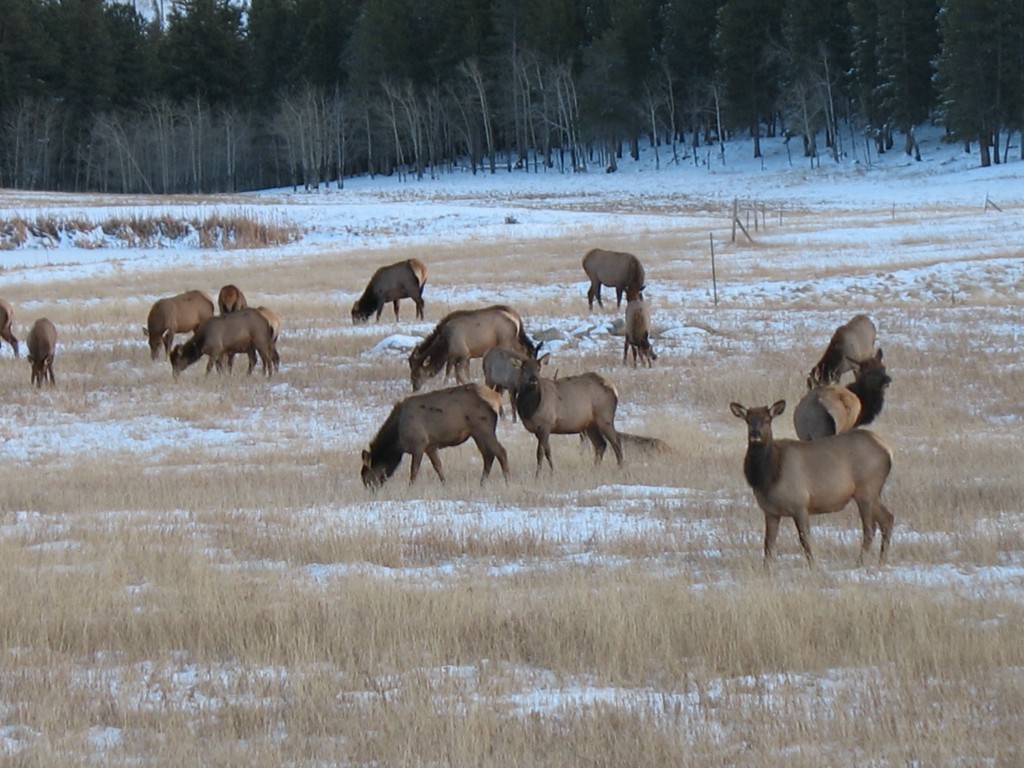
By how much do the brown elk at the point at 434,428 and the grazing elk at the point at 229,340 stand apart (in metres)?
8.37

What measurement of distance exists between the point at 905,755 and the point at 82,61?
350ft

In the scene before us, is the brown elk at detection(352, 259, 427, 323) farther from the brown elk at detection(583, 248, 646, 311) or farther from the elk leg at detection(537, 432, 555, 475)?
the elk leg at detection(537, 432, 555, 475)

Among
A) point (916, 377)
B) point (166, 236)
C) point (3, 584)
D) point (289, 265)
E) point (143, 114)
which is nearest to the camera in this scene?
point (3, 584)

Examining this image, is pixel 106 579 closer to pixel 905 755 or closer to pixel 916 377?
pixel 905 755

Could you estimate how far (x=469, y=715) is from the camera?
6.08 metres

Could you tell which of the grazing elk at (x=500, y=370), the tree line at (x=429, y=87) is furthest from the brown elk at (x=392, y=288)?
the tree line at (x=429, y=87)

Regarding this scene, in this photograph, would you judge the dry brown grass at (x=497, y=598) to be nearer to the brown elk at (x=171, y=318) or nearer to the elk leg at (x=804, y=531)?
the elk leg at (x=804, y=531)

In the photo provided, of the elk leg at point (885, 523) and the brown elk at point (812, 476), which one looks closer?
the brown elk at point (812, 476)

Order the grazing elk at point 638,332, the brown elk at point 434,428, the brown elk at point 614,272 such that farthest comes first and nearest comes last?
the brown elk at point 614,272 → the grazing elk at point 638,332 → the brown elk at point 434,428

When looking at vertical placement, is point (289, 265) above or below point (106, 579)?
above

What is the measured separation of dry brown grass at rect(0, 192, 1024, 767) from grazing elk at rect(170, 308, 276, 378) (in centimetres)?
213

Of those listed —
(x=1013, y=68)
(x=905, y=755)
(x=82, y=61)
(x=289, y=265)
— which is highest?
(x=82, y=61)

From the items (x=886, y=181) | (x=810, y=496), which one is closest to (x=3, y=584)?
(x=810, y=496)

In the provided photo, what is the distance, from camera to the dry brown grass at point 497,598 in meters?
5.94
